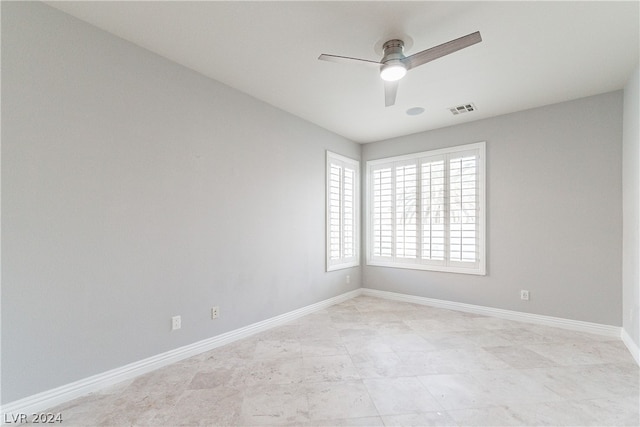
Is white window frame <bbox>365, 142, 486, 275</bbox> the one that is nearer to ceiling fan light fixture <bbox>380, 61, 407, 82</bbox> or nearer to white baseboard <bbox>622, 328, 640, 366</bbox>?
white baseboard <bbox>622, 328, 640, 366</bbox>

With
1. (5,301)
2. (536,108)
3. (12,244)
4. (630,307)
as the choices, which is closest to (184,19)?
(12,244)

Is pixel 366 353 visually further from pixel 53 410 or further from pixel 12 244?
pixel 12 244

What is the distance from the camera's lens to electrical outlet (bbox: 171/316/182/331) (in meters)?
2.56

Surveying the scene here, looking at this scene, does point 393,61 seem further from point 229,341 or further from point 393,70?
point 229,341

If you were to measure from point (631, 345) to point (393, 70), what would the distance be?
3.45 meters

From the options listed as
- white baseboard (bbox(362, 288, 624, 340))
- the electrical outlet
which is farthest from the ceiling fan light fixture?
white baseboard (bbox(362, 288, 624, 340))

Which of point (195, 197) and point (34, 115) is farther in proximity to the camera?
point (195, 197)

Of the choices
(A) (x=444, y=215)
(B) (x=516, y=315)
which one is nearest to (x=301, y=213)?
(A) (x=444, y=215)

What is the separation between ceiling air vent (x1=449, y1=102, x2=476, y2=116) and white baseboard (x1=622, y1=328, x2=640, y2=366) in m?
2.91

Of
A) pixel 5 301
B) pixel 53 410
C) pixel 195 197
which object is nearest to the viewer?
pixel 5 301

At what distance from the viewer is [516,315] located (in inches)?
145

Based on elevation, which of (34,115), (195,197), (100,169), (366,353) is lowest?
(366,353)

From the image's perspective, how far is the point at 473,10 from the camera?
1.98 metres

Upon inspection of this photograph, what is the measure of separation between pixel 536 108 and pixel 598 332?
8.94 feet
